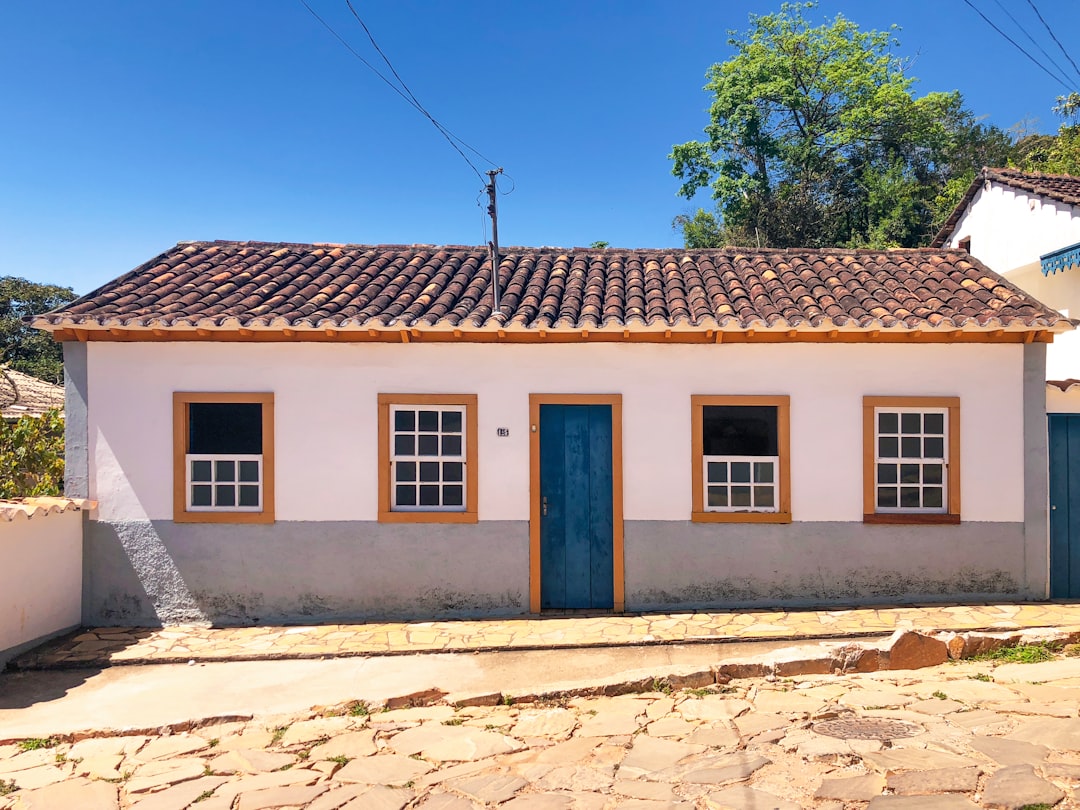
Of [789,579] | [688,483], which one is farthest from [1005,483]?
[688,483]

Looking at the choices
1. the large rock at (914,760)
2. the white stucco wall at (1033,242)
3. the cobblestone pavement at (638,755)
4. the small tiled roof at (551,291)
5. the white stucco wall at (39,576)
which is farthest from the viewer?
the white stucco wall at (1033,242)

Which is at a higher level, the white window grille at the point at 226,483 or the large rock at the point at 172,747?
the white window grille at the point at 226,483

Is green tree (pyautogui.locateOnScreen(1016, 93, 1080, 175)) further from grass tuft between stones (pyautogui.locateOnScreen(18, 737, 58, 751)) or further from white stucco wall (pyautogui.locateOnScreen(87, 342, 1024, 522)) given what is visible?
grass tuft between stones (pyautogui.locateOnScreen(18, 737, 58, 751))

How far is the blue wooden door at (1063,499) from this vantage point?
8359 millimetres

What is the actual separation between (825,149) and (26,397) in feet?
83.1

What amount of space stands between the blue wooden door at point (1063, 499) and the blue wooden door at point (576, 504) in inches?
194

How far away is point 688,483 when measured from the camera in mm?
8250

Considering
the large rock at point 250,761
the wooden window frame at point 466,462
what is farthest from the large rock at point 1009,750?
the wooden window frame at point 466,462

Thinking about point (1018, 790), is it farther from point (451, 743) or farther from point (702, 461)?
point (702, 461)

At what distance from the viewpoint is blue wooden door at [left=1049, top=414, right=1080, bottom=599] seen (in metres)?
8.36

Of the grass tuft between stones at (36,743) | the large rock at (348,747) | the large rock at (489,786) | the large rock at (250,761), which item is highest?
the large rock at (489,786)

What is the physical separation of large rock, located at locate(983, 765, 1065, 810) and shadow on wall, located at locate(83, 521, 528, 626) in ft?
16.5

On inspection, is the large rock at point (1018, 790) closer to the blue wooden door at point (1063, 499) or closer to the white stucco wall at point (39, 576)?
the blue wooden door at point (1063, 499)

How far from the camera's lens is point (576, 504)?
8.33 meters
